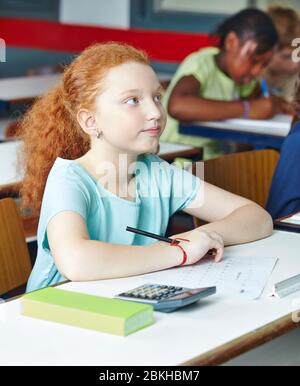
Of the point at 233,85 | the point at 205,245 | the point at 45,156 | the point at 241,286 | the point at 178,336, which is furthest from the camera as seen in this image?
the point at 233,85

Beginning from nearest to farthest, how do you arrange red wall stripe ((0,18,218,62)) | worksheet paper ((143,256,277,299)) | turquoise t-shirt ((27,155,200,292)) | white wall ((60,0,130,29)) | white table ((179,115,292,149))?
worksheet paper ((143,256,277,299)) → turquoise t-shirt ((27,155,200,292)) → white table ((179,115,292,149)) → red wall stripe ((0,18,218,62)) → white wall ((60,0,130,29))

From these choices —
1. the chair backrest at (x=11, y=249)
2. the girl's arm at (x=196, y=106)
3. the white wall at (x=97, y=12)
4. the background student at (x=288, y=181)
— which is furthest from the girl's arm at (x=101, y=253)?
the white wall at (x=97, y=12)

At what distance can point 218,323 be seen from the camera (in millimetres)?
1534

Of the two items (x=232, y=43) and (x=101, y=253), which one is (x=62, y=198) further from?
(x=232, y=43)

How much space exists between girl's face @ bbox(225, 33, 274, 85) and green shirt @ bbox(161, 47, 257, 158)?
49 mm

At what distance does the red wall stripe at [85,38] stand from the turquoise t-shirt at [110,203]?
3656 mm

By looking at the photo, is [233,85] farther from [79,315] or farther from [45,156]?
[79,315]

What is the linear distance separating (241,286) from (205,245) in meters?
0.19

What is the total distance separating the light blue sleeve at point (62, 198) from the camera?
6.33 feet

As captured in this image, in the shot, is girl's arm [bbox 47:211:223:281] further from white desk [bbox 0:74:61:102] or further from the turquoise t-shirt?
white desk [bbox 0:74:61:102]

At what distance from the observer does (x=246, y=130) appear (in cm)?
402

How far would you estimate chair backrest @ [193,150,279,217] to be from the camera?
2.66 m

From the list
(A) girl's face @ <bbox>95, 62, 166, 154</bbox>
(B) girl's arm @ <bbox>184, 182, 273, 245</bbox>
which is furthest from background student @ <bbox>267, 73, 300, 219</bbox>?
(A) girl's face @ <bbox>95, 62, 166, 154</bbox>

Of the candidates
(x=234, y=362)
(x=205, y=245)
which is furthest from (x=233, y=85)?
(x=234, y=362)
